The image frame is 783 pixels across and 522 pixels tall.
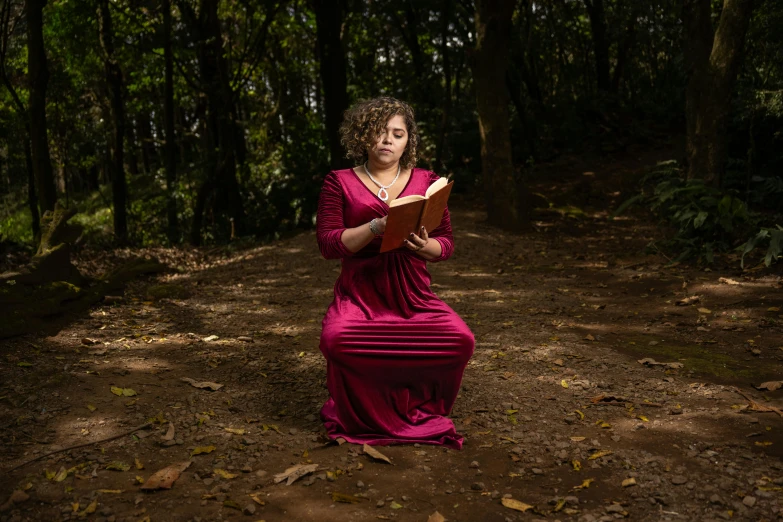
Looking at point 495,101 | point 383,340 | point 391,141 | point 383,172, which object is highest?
point 495,101

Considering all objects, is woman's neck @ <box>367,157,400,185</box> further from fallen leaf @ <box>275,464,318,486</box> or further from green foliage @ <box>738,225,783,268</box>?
green foliage @ <box>738,225,783,268</box>

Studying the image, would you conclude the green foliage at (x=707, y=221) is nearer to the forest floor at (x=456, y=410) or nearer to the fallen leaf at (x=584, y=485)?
the forest floor at (x=456, y=410)

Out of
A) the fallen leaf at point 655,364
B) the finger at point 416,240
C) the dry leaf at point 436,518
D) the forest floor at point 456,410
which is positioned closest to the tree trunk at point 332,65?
the forest floor at point 456,410

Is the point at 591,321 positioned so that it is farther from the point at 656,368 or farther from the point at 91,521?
the point at 91,521

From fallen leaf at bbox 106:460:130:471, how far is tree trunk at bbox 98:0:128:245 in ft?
32.6

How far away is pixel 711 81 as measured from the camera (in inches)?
356

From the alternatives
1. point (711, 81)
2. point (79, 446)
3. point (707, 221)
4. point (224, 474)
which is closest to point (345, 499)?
point (224, 474)

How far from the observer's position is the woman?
3.88 meters

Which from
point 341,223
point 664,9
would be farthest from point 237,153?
point 341,223

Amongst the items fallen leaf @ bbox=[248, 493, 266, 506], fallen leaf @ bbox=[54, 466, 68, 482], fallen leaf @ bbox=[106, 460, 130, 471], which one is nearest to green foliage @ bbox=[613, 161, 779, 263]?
fallen leaf @ bbox=[248, 493, 266, 506]

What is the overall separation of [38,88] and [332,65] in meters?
4.56

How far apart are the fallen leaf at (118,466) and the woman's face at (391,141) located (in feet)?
7.14

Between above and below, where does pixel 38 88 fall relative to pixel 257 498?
above

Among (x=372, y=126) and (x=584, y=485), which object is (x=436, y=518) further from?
(x=372, y=126)
